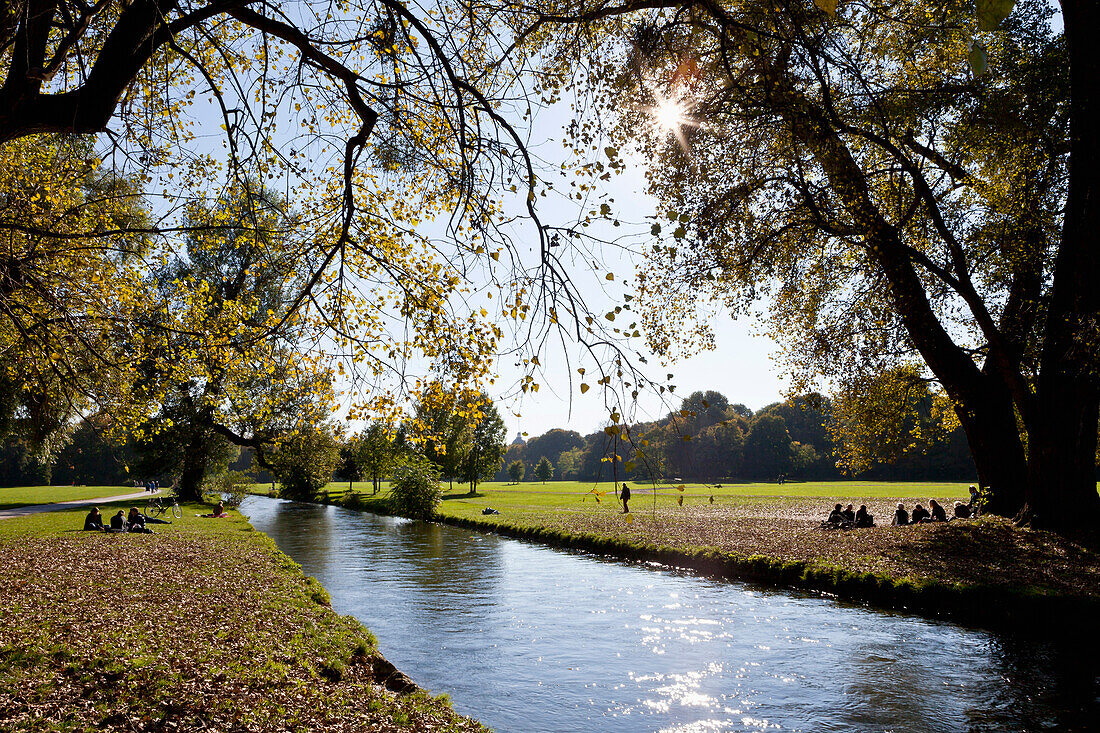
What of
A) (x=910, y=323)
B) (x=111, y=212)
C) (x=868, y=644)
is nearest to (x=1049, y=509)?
(x=910, y=323)

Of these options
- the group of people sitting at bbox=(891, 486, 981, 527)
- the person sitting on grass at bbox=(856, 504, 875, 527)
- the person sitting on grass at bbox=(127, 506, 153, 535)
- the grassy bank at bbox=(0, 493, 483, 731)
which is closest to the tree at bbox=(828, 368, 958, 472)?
the person sitting on grass at bbox=(856, 504, 875, 527)

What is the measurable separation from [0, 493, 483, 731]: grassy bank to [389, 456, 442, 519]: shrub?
24738 millimetres

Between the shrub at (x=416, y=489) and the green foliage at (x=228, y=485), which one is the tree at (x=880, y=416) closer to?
the shrub at (x=416, y=489)

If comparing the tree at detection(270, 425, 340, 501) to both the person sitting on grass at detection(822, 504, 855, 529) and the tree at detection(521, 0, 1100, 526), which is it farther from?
the person sitting on grass at detection(822, 504, 855, 529)

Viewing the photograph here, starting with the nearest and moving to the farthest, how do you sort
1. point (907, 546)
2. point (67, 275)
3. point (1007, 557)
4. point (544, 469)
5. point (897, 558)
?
point (67, 275)
point (1007, 557)
point (897, 558)
point (907, 546)
point (544, 469)

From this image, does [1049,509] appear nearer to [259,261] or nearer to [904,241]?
[904,241]

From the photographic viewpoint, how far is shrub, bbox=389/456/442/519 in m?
40.1

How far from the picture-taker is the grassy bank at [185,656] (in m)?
6.45

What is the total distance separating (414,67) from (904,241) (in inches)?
702

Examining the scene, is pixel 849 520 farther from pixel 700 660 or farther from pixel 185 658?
pixel 185 658

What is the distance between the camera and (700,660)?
11.2 metres

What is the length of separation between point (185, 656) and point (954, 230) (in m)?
20.7

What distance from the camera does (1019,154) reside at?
16156mm

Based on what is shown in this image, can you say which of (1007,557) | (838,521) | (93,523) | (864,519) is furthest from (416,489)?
(1007,557)
